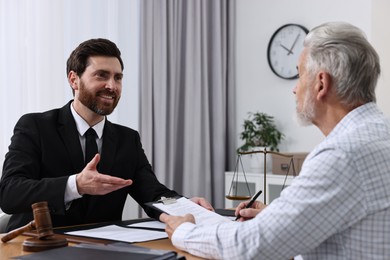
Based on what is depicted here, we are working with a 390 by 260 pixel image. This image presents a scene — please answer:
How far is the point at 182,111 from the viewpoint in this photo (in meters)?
4.87

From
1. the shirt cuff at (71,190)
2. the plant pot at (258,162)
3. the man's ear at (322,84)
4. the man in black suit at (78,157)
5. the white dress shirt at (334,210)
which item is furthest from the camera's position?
the plant pot at (258,162)

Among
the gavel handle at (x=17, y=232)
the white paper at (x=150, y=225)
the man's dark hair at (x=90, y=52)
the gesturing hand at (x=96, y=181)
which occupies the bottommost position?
the white paper at (x=150, y=225)

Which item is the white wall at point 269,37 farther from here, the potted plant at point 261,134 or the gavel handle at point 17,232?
the gavel handle at point 17,232

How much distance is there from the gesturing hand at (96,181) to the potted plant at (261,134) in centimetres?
288

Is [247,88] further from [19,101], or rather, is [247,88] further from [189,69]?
[19,101]

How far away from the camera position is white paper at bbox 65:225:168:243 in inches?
72.5

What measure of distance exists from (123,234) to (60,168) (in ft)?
2.14

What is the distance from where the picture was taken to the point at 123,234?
1901 mm

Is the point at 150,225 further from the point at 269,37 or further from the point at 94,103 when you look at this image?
the point at 269,37

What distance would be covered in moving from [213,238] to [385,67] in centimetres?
344

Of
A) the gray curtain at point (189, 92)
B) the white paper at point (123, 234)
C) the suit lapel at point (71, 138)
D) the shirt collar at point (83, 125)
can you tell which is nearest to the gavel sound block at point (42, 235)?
the white paper at point (123, 234)

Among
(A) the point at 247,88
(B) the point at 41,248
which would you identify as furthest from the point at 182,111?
(B) the point at 41,248

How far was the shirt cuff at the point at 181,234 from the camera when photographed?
1.63 m

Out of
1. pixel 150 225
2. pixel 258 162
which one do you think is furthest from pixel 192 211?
pixel 258 162
